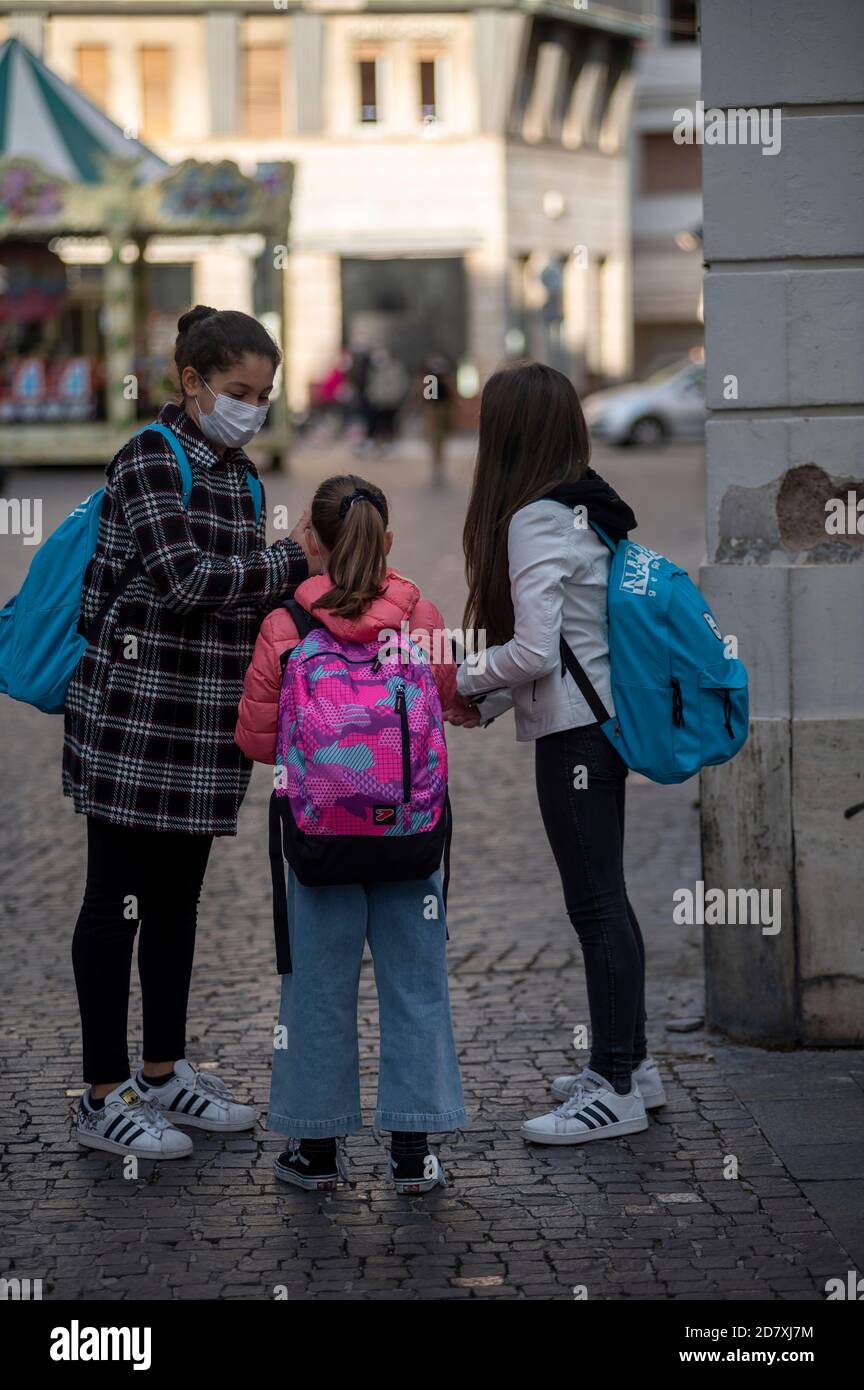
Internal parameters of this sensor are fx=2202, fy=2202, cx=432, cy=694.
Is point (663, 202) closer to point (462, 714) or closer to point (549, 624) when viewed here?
point (462, 714)

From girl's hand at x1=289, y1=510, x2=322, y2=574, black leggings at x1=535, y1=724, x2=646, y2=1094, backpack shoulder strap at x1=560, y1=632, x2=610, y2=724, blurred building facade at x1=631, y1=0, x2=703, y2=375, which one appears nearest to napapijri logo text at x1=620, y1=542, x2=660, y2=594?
backpack shoulder strap at x1=560, y1=632, x2=610, y2=724

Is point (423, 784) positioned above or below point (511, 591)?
below

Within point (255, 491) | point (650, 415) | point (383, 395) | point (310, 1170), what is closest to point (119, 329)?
point (383, 395)

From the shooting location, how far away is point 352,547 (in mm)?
4445

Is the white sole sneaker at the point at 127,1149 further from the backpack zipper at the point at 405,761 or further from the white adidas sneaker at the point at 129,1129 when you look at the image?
the backpack zipper at the point at 405,761

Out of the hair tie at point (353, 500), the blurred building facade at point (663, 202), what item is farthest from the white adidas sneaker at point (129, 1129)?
the blurred building facade at point (663, 202)

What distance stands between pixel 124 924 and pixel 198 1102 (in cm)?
49

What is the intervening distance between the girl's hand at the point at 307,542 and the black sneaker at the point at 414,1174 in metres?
1.25
